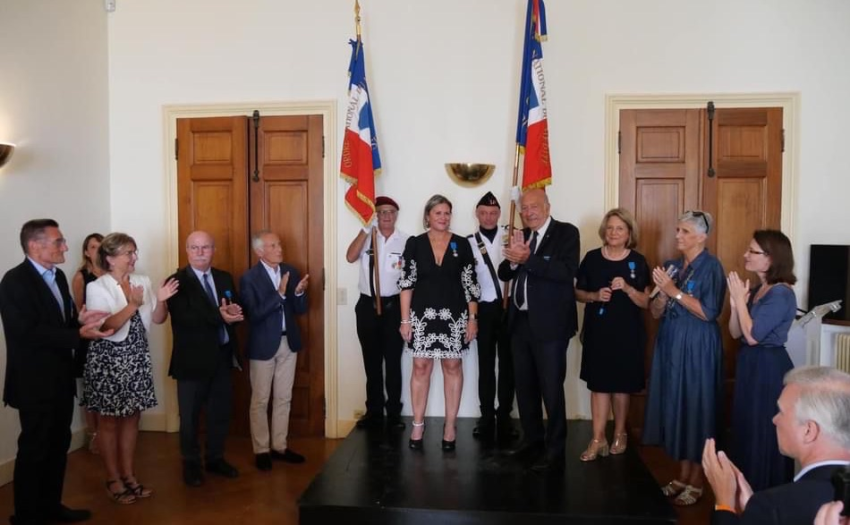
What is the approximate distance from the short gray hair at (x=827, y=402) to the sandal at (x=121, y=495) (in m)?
3.29

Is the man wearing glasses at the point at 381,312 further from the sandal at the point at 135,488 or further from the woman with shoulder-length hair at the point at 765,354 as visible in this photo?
the woman with shoulder-length hair at the point at 765,354

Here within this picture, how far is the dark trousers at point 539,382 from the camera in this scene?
3.34 m

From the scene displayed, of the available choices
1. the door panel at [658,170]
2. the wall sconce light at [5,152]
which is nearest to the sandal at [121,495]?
the wall sconce light at [5,152]

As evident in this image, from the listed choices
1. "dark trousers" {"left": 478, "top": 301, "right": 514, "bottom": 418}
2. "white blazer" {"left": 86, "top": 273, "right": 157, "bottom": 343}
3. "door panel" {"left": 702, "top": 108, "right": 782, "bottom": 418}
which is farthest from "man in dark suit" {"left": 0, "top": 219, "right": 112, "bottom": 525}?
"door panel" {"left": 702, "top": 108, "right": 782, "bottom": 418}

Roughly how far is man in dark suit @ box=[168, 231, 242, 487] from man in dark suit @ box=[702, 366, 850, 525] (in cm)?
279

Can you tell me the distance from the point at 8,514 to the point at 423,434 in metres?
2.28

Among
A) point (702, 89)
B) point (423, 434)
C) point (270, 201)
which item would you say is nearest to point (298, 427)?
point (423, 434)

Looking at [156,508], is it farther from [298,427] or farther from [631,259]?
[631,259]

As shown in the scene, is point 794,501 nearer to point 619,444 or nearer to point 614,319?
point 614,319

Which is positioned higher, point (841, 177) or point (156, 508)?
point (841, 177)

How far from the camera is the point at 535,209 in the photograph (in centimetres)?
337

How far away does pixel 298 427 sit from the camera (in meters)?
4.65

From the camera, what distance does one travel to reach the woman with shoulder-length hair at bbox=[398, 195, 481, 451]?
3512mm

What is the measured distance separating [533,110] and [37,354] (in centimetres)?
305
